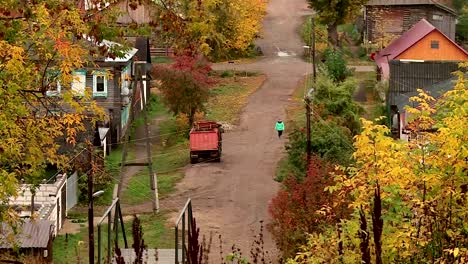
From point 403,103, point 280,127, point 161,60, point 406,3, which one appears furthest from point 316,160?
point 406,3

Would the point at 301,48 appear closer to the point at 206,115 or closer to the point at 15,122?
the point at 206,115

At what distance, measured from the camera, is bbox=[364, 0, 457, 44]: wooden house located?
47000 mm

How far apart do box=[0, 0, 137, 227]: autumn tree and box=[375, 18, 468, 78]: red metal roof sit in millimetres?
29185

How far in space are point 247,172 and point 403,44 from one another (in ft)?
49.1

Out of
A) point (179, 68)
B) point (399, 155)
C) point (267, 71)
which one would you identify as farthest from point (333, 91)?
point (399, 155)

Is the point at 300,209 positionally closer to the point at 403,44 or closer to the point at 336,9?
the point at 403,44

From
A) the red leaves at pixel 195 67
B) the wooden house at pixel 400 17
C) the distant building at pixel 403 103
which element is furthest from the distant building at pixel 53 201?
the wooden house at pixel 400 17

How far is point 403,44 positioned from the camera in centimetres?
4128

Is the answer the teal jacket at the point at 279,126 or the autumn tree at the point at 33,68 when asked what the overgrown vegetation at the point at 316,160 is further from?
the autumn tree at the point at 33,68

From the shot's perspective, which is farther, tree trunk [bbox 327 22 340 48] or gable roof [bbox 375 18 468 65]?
tree trunk [bbox 327 22 340 48]

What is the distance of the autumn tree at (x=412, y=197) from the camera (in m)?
7.06

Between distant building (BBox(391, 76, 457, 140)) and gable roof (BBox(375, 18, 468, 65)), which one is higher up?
gable roof (BBox(375, 18, 468, 65))

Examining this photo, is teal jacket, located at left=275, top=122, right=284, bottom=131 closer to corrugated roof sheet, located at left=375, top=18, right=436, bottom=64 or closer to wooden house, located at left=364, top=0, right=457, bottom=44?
corrugated roof sheet, located at left=375, top=18, right=436, bottom=64

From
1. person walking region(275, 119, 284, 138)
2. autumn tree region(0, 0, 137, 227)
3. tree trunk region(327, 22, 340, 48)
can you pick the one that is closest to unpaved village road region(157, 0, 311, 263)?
person walking region(275, 119, 284, 138)
